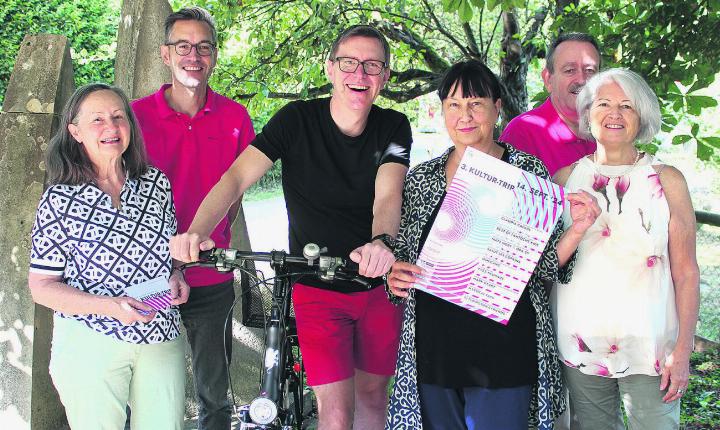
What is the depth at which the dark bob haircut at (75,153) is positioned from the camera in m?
3.24

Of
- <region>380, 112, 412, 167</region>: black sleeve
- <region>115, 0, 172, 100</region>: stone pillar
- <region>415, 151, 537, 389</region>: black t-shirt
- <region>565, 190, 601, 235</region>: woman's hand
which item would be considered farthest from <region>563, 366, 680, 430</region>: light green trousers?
<region>115, 0, 172, 100</region>: stone pillar

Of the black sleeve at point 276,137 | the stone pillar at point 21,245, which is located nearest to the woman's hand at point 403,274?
the black sleeve at point 276,137

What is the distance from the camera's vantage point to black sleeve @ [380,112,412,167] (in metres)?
3.36

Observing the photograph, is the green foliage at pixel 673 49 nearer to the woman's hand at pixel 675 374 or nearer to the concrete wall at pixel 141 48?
the woman's hand at pixel 675 374

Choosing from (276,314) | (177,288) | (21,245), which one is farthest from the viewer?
(21,245)

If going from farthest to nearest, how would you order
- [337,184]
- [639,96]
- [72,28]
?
[72,28] → [337,184] → [639,96]

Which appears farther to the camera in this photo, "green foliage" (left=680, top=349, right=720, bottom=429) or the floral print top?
"green foliage" (left=680, top=349, right=720, bottom=429)

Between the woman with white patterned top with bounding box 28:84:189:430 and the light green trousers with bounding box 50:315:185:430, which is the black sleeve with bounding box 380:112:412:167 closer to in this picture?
the woman with white patterned top with bounding box 28:84:189:430

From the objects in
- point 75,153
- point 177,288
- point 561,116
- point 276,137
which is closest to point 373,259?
point 276,137

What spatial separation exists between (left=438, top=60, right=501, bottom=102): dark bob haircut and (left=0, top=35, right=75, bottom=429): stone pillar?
269cm

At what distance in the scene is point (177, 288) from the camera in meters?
3.46

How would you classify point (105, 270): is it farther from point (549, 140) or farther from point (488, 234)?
point (549, 140)

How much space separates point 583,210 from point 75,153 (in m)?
2.20

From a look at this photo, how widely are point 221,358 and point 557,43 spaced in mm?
2561
